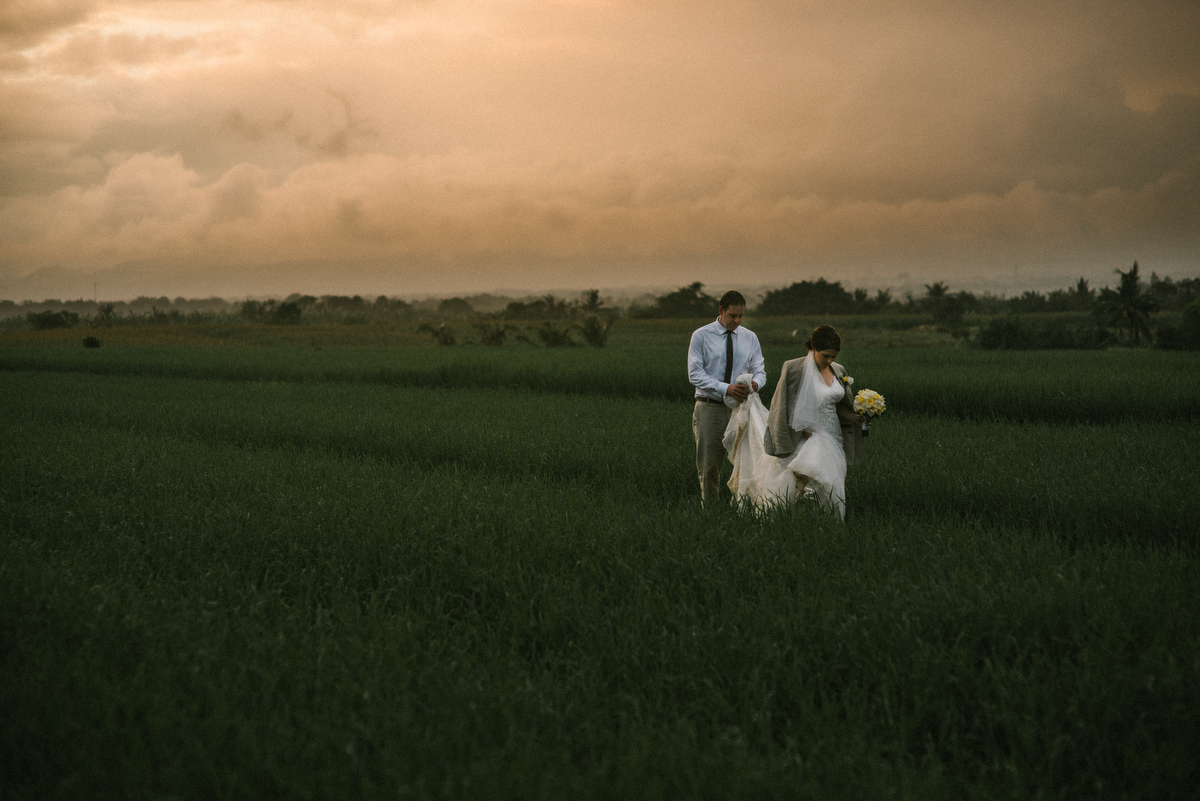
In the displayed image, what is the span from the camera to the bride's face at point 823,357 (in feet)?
18.2

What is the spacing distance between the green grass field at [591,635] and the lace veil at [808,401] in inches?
30.1

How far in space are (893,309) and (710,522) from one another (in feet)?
252

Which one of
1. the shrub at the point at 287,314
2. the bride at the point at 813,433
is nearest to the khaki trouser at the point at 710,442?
the bride at the point at 813,433

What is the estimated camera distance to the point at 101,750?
2686 mm

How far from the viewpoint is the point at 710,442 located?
678 cm

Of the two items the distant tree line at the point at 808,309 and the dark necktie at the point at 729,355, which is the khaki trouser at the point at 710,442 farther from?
the distant tree line at the point at 808,309

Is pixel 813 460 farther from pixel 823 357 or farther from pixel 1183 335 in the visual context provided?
pixel 1183 335

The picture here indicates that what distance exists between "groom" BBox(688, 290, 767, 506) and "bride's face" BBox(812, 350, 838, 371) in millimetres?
906

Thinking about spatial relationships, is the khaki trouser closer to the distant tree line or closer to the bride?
the bride

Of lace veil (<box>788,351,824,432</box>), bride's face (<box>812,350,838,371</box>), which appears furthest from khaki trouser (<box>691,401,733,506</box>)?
bride's face (<box>812,350,838,371</box>)

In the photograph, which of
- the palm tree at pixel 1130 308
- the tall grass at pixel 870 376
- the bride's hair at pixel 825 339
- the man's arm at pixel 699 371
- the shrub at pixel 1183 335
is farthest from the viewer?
the palm tree at pixel 1130 308

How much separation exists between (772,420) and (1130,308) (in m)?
53.3

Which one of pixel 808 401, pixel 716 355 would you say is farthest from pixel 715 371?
pixel 808 401

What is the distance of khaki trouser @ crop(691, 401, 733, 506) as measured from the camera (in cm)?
676
